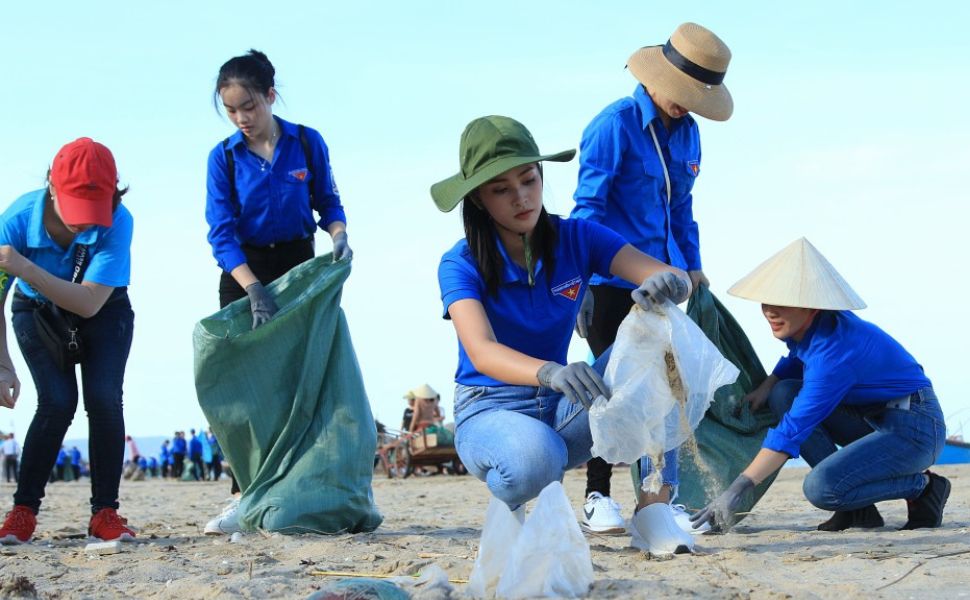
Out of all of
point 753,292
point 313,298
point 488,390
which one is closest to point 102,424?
point 313,298

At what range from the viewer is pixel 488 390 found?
11.2 feet

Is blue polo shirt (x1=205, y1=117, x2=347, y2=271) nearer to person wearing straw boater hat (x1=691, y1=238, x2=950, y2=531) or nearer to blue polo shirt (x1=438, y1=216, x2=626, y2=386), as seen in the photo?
blue polo shirt (x1=438, y1=216, x2=626, y2=386)

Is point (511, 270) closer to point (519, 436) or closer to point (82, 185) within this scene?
point (519, 436)

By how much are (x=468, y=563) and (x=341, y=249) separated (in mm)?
1787

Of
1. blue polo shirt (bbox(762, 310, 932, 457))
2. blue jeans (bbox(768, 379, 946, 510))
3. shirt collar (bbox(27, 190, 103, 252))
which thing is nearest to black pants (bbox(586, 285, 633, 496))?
blue polo shirt (bbox(762, 310, 932, 457))

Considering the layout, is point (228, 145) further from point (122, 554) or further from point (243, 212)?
point (122, 554)

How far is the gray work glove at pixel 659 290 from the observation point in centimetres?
316

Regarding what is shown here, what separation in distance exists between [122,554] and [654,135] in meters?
2.51

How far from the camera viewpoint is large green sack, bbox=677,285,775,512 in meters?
4.48

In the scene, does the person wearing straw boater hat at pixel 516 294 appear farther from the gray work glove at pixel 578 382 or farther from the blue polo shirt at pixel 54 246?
the blue polo shirt at pixel 54 246

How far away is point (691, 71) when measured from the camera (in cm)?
436

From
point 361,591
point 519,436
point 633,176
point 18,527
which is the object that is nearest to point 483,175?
point 519,436

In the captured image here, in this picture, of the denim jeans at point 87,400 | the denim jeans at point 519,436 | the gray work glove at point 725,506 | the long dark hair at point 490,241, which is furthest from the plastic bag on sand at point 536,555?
the denim jeans at point 87,400

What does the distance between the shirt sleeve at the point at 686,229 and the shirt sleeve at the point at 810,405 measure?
0.80 m
